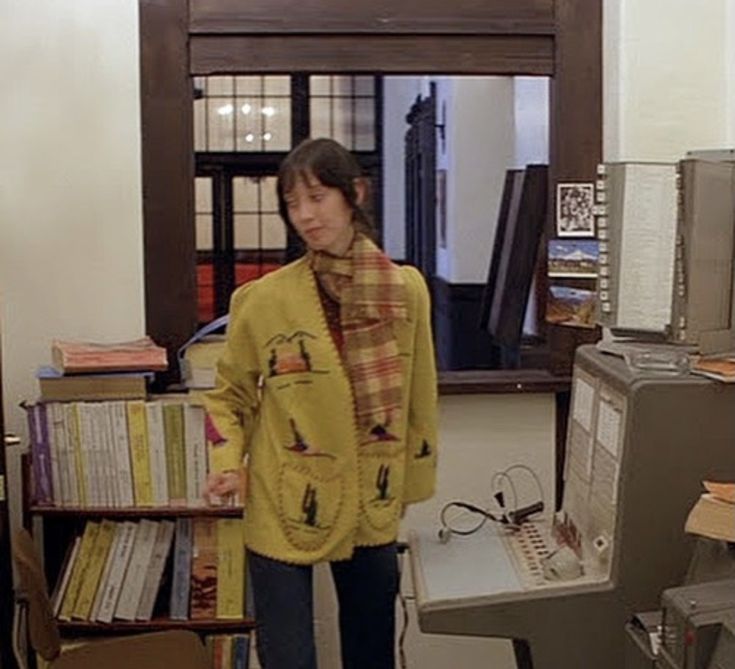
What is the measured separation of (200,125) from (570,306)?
1.12 m

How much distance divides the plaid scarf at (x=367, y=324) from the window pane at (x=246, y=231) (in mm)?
1342

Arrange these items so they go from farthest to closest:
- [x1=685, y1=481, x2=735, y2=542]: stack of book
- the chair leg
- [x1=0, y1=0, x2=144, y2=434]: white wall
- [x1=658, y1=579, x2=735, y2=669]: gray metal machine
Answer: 1. [x1=0, y1=0, x2=144, y2=434]: white wall
2. the chair leg
3. [x1=685, y1=481, x2=735, y2=542]: stack of book
4. [x1=658, y1=579, x2=735, y2=669]: gray metal machine

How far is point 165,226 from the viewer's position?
3291mm

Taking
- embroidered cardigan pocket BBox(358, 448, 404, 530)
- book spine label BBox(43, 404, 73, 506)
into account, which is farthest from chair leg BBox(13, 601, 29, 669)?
embroidered cardigan pocket BBox(358, 448, 404, 530)

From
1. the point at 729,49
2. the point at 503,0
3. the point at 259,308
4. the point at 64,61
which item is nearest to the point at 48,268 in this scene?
the point at 64,61

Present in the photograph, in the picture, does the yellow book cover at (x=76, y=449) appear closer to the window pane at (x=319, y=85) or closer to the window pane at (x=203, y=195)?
the window pane at (x=203, y=195)

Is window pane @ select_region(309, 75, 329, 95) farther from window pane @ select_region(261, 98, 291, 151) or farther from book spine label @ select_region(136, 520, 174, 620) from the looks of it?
book spine label @ select_region(136, 520, 174, 620)

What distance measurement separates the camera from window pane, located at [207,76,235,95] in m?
3.49

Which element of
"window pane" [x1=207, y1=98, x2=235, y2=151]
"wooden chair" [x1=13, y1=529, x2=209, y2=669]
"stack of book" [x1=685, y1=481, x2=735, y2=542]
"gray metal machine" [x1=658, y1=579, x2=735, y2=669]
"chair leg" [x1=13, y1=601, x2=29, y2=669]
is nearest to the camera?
"gray metal machine" [x1=658, y1=579, x2=735, y2=669]

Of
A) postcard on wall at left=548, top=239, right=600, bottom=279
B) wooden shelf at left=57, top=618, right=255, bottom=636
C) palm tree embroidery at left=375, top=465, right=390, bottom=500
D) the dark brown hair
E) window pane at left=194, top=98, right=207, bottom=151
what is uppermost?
window pane at left=194, top=98, right=207, bottom=151

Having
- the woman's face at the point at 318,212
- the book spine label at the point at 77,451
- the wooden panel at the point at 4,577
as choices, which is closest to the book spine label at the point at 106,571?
the book spine label at the point at 77,451

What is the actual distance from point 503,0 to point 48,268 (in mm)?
1368

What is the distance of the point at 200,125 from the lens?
3482 millimetres

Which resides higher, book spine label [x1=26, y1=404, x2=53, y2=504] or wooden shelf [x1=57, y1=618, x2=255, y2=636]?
book spine label [x1=26, y1=404, x2=53, y2=504]
